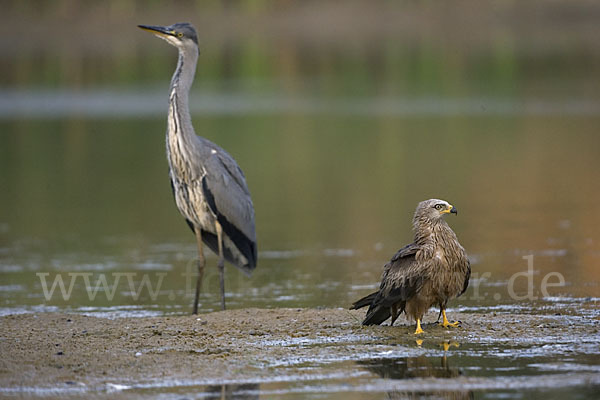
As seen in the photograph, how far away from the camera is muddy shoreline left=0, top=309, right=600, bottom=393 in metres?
7.62

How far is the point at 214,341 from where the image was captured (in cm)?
866

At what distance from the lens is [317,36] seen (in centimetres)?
6962

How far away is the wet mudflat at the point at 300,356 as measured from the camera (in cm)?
715

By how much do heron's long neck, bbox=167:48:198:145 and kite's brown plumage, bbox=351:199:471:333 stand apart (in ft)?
8.67

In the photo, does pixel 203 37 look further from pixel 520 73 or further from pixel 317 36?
pixel 520 73

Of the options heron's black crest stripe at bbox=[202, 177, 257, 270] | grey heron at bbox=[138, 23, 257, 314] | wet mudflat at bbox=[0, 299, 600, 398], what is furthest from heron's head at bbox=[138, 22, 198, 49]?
wet mudflat at bbox=[0, 299, 600, 398]

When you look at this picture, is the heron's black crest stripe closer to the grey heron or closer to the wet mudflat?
the grey heron

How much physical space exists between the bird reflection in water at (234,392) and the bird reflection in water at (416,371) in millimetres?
857

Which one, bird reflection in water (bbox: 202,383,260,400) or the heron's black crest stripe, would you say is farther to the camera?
the heron's black crest stripe

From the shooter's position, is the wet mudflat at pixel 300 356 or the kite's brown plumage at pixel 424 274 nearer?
the wet mudflat at pixel 300 356

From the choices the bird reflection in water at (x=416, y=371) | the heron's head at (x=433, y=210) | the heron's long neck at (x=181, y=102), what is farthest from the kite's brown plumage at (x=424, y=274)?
the heron's long neck at (x=181, y=102)

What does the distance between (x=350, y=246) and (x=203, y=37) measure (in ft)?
185

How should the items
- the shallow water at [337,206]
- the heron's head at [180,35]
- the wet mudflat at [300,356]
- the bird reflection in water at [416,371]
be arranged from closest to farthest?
the bird reflection in water at [416,371] < the wet mudflat at [300,356] < the shallow water at [337,206] < the heron's head at [180,35]

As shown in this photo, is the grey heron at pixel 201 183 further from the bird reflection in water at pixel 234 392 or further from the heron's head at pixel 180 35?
the bird reflection in water at pixel 234 392
